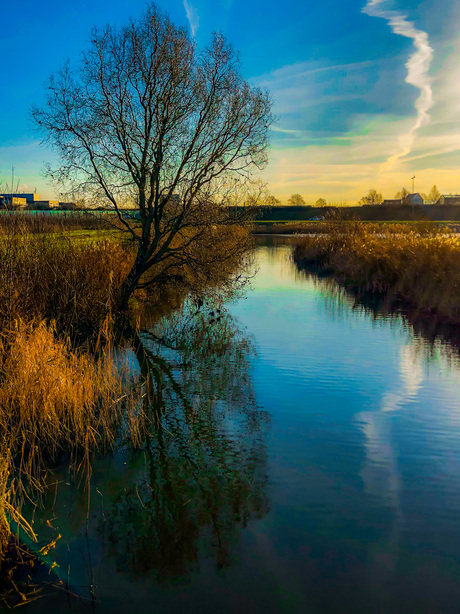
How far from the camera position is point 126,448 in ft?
25.1

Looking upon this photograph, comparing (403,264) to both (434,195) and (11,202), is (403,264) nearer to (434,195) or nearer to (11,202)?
(11,202)

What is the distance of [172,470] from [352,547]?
2554 millimetres

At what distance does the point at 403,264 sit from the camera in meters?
23.8

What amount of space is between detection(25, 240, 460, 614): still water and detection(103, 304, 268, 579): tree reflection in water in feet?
0.07

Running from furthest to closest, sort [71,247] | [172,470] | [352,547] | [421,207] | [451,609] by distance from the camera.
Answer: [421,207], [71,247], [172,470], [352,547], [451,609]

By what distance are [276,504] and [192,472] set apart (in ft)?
4.16

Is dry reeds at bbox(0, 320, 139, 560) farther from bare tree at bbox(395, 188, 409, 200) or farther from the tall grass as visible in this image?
bare tree at bbox(395, 188, 409, 200)

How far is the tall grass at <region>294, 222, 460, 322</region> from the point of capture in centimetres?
1924

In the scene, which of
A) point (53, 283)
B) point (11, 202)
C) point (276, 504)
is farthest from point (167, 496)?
point (11, 202)

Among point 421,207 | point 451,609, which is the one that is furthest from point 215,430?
point 421,207

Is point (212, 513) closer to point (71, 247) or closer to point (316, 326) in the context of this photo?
point (71, 247)

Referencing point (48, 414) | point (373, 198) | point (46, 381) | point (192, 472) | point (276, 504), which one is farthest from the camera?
point (373, 198)

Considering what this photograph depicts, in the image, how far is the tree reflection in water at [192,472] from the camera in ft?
17.6

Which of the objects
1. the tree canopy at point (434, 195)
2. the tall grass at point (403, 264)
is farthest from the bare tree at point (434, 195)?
the tall grass at point (403, 264)
